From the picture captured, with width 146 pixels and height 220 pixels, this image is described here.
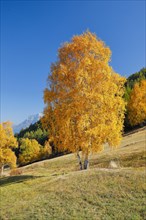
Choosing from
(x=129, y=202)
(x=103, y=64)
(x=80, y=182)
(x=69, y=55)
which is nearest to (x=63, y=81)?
(x=69, y=55)

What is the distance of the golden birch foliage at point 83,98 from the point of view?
21484 millimetres

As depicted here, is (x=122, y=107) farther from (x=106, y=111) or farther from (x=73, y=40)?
(x=73, y=40)

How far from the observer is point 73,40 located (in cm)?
2325

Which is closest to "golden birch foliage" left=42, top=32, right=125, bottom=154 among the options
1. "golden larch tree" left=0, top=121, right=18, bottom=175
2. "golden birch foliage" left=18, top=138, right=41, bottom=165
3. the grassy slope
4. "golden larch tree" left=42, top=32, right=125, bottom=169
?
"golden larch tree" left=42, top=32, right=125, bottom=169

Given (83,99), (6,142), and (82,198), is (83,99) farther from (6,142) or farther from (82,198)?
(6,142)

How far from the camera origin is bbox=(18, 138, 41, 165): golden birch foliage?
101 meters

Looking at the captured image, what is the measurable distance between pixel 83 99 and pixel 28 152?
86.7m

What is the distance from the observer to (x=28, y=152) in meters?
102

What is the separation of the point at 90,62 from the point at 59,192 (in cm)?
1327

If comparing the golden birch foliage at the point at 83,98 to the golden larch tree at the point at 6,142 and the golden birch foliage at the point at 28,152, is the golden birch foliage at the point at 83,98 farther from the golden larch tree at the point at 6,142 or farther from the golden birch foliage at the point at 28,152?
the golden birch foliage at the point at 28,152

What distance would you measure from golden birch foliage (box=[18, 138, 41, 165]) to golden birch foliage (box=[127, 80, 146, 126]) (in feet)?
176

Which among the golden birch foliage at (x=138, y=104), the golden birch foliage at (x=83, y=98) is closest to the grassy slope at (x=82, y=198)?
the golden birch foliage at (x=83, y=98)

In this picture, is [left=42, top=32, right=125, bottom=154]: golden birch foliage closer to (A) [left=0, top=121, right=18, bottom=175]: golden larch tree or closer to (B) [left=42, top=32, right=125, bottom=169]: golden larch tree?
(B) [left=42, top=32, right=125, bottom=169]: golden larch tree

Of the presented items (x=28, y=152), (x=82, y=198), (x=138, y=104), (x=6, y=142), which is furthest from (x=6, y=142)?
(x=28, y=152)
